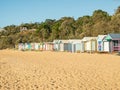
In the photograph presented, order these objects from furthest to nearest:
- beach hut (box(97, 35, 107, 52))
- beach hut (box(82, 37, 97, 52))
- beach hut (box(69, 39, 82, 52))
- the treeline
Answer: the treeline, beach hut (box(69, 39, 82, 52)), beach hut (box(82, 37, 97, 52)), beach hut (box(97, 35, 107, 52))

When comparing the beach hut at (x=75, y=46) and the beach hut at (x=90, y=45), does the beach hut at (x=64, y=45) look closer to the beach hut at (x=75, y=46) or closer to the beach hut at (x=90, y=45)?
the beach hut at (x=75, y=46)

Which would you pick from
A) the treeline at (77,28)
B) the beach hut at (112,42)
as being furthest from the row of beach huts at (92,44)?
the treeline at (77,28)

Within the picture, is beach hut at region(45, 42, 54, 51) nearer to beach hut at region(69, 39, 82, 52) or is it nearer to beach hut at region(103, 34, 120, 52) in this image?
beach hut at region(69, 39, 82, 52)

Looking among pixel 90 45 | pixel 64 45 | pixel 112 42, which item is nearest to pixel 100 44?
pixel 90 45

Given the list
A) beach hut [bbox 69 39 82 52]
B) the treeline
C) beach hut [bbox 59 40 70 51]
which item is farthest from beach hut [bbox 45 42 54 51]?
beach hut [bbox 69 39 82 52]

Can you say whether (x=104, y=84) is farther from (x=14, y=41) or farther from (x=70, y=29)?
(x=14, y=41)

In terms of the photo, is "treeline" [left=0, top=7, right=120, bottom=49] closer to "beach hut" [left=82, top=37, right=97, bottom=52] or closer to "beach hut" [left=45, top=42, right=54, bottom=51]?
"beach hut" [left=45, top=42, right=54, bottom=51]

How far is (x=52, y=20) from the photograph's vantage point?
140875 mm

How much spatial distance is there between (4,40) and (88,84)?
4807 inches

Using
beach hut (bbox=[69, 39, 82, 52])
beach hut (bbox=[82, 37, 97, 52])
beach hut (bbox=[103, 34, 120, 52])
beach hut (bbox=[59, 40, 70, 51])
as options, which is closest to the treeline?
beach hut (bbox=[59, 40, 70, 51])

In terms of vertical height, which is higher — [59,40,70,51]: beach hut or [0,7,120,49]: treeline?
[0,7,120,49]: treeline

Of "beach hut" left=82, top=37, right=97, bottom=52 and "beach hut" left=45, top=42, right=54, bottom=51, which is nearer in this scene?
"beach hut" left=82, top=37, right=97, bottom=52

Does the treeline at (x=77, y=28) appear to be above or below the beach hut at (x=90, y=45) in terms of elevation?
above

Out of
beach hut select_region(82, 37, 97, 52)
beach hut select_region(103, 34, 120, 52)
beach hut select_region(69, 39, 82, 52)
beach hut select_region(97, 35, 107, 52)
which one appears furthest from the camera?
beach hut select_region(69, 39, 82, 52)
